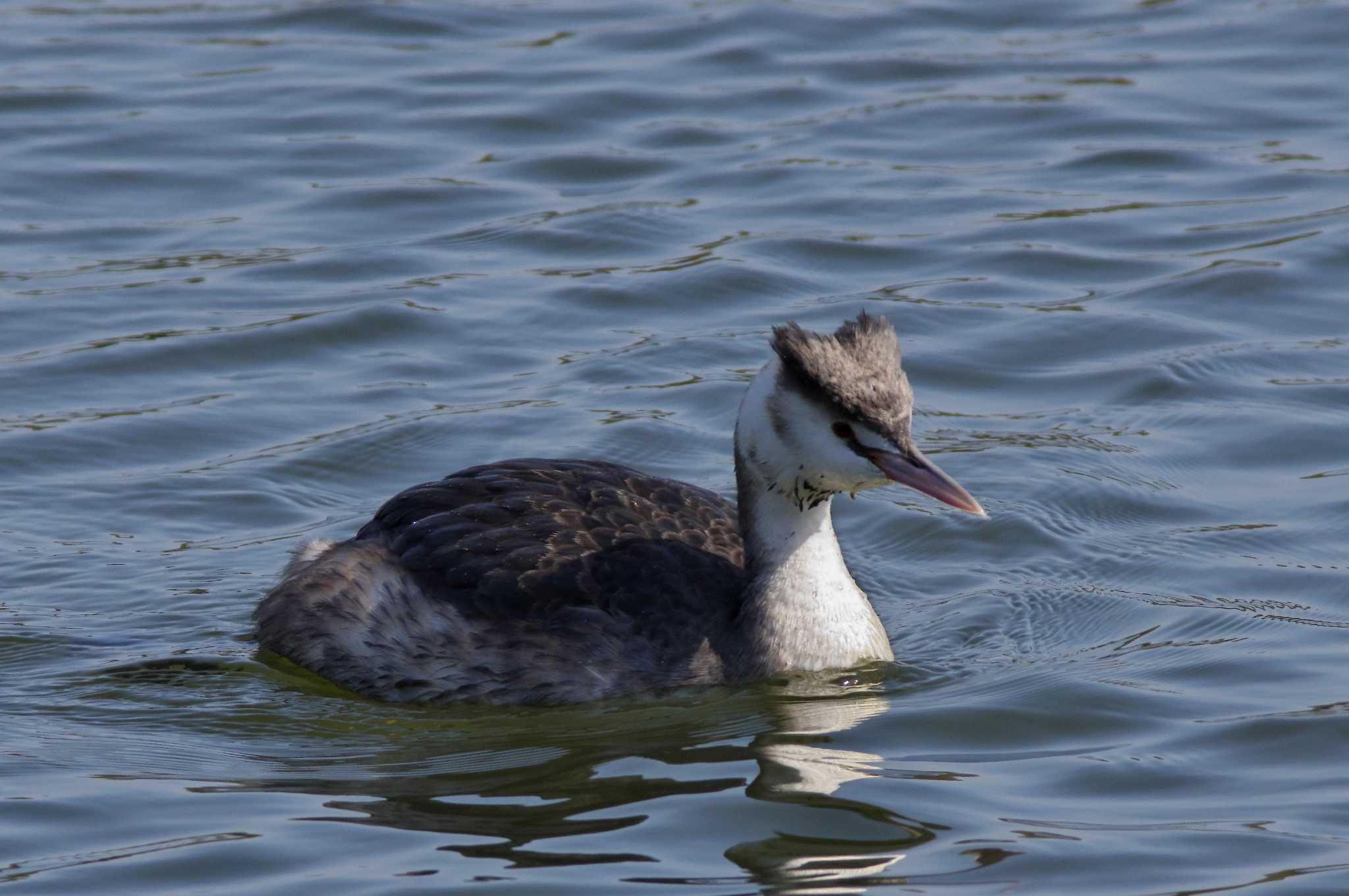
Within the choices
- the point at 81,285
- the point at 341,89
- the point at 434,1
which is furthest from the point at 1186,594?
the point at 434,1

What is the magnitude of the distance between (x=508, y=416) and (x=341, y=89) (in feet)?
22.1

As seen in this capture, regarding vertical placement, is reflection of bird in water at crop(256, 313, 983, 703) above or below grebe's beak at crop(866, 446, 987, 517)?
below

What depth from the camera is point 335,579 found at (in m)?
9.52

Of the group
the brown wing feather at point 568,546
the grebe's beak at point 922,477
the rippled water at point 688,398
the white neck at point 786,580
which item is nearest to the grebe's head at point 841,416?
the grebe's beak at point 922,477

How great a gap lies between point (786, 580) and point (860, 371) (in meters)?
1.06

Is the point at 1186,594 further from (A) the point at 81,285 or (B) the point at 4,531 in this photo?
(A) the point at 81,285

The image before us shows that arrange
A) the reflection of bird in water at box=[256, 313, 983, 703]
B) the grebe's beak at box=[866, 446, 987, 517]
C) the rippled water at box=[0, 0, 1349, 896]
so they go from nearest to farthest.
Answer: the rippled water at box=[0, 0, 1349, 896] < the grebe's beak at box=[866, 446, 987, 517] < the reflection of bird in water at box=[256, 313, 983, 703]

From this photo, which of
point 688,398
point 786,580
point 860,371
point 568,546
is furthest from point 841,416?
point 688,398

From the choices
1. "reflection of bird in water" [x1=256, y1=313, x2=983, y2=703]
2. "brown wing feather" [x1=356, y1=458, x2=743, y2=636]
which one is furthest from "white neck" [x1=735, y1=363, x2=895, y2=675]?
"brown wing feather" [x1=356, y1=458, x2=743, y2=636]

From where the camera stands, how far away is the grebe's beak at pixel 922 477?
338 inches

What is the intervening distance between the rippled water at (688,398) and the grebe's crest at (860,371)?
49.2 inches

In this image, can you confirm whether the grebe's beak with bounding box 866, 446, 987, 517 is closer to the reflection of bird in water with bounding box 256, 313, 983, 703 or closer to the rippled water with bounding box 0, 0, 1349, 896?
the reflection of bird in water with bounding box 256, 313, 983, 703

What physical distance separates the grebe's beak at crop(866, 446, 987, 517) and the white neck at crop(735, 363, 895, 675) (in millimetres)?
547

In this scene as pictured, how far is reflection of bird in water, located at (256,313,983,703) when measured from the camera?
8945 millimetres
